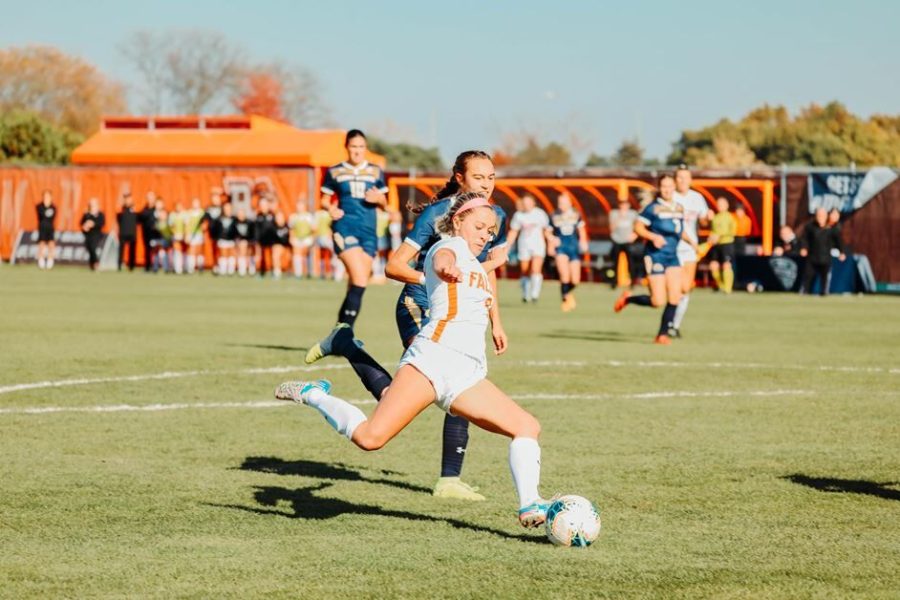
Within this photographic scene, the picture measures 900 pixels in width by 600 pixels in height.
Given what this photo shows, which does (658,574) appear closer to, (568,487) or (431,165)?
(568,487)

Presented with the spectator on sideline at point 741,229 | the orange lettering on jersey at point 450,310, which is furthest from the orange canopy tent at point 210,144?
the orange lettering on jersey at point 450,310

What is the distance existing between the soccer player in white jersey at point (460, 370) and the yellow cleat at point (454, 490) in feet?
3.66

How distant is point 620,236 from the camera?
3647 centimetres

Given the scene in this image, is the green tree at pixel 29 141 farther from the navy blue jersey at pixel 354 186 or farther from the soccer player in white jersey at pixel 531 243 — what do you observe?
the navy blue jersey at pixel 354 186

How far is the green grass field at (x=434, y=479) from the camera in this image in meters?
6.15

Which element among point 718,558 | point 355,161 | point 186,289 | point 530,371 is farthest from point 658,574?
point 186,289

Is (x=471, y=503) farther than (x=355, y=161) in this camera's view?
No

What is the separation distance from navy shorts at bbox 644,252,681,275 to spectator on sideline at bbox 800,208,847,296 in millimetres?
15983

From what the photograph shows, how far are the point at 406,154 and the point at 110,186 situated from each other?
2346 inches

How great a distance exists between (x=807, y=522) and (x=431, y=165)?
97.4 meters

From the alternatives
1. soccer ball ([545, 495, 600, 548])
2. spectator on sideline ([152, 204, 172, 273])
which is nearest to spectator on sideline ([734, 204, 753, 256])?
spectator on sideline ([152, 204, 172, 273])

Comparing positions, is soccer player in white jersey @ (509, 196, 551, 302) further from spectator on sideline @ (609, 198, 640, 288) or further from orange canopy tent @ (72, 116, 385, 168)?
orange canopy tent @ (72, 116, 385, 168)

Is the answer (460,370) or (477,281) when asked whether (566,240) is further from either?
(460,370)

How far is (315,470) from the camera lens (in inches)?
356
